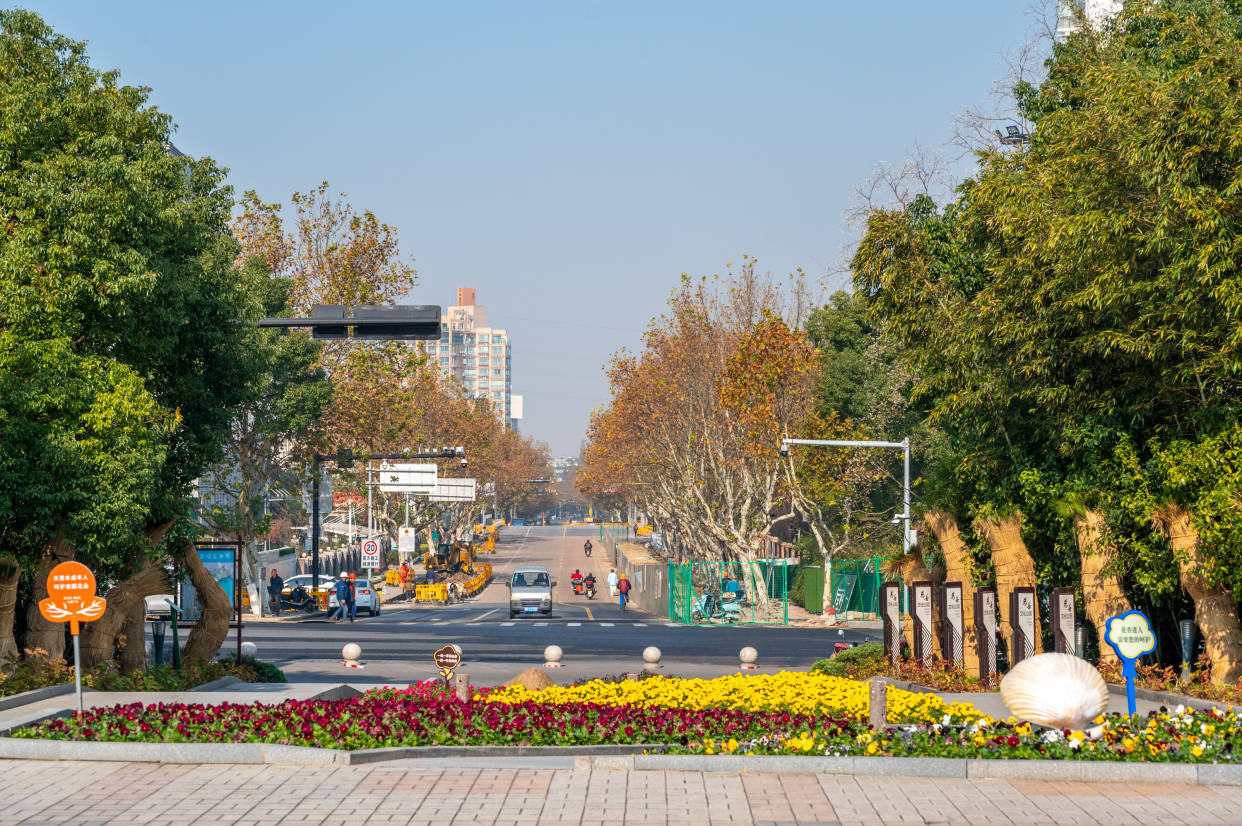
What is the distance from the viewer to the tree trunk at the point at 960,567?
22344mm

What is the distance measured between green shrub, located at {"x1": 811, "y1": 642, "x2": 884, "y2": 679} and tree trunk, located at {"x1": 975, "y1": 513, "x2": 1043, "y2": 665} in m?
2.48

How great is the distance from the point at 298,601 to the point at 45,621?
118ft

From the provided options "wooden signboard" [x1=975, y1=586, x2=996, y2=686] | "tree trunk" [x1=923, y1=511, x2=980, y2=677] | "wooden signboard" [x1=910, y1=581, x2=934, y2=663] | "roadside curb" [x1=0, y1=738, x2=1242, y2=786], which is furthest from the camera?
"wooden signboard" [x1=910, y1=581, x2=934, y2=663]

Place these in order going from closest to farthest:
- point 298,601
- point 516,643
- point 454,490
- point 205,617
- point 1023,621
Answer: point 1023,621, point 205,617, point 516,643, point 298,601, point 454,490

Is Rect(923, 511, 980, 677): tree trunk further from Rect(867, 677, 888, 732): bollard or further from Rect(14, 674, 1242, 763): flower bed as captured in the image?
Rect(867, 677, 888, 732): bollard

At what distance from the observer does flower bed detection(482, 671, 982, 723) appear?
14398mm

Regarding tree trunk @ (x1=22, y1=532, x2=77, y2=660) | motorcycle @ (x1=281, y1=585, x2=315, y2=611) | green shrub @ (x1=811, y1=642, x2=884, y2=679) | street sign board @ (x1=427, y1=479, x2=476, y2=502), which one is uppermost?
street sign board @ (x1=427, y1=479, x2=476, y2=502)

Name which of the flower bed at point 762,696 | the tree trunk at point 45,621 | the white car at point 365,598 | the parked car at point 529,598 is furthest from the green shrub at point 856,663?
the white car at point 365,598

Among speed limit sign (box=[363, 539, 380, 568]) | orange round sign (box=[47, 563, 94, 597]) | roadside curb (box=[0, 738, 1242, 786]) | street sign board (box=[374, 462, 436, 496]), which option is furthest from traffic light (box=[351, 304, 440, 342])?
street sign board (box=[374, 462, 436, 496])

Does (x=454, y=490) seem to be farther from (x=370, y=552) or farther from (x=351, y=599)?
(x=351, y=599)

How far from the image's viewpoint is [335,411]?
49938 millimetres

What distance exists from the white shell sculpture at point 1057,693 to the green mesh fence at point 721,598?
35.6m

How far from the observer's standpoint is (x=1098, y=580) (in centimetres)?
2047

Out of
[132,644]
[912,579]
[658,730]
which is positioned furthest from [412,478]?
[658,730]
